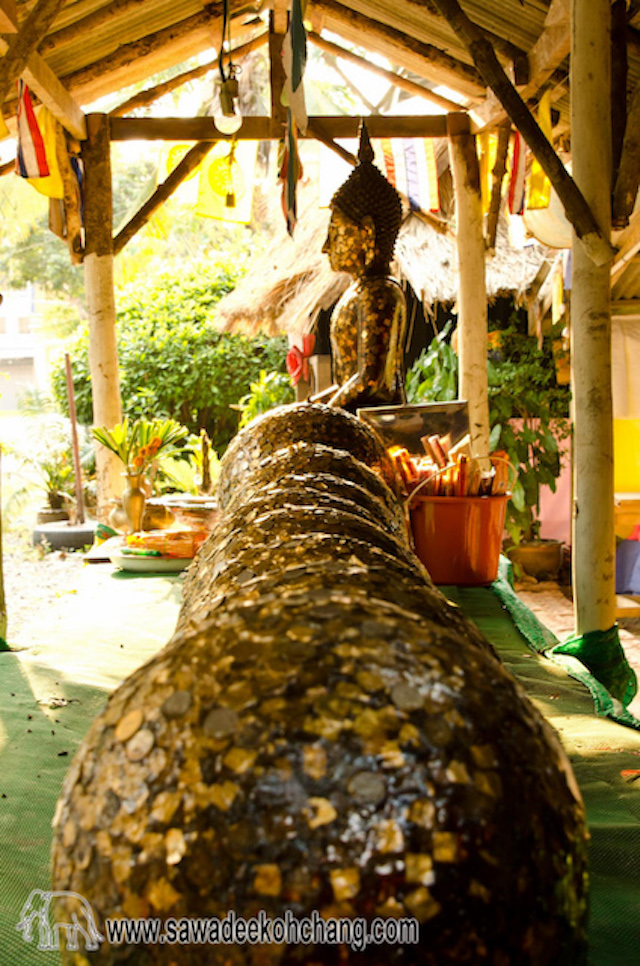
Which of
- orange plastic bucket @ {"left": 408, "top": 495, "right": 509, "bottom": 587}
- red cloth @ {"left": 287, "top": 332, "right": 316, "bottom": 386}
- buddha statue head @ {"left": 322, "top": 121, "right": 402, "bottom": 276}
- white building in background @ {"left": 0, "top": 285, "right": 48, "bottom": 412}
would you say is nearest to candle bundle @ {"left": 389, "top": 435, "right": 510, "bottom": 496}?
orange plastic bucket @ {"left": 408, "top": 495, "right": 509, "bottom": 587}

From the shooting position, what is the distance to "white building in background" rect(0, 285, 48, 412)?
2038 cm

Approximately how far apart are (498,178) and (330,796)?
18.5 ft

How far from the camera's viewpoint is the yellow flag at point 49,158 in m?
4.77

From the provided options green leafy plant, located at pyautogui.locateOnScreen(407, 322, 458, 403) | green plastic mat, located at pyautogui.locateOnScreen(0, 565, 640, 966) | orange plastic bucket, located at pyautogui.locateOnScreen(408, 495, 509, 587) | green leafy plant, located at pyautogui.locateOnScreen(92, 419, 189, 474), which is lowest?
green plastic mat, located at pyautogui.locateOnScreen(0, 565, 640, 966)

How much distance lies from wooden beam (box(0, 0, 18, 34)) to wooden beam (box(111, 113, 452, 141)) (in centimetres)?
168

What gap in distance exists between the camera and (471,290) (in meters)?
5.38

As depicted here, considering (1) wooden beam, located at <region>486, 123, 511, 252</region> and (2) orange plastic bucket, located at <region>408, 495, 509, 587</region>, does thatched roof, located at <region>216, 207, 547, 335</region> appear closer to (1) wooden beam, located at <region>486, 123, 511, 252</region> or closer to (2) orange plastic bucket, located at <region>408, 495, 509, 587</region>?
(1) wooden beam, located at <region>486, 123, 511, 252</region>

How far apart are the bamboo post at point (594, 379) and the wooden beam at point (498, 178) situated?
8.00 ft

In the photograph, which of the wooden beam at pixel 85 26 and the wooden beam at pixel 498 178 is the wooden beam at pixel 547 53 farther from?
the wooden beam at pixel 85 26

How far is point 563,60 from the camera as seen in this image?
178 inches

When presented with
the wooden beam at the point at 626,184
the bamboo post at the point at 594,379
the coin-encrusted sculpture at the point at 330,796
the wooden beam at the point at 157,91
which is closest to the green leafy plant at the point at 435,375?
the wooden beam at the point at 157,91

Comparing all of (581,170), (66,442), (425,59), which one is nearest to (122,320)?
(66,442)

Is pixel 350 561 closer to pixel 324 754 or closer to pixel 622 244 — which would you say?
pixel 324 754

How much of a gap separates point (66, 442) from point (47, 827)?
10.3m
